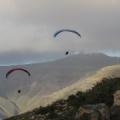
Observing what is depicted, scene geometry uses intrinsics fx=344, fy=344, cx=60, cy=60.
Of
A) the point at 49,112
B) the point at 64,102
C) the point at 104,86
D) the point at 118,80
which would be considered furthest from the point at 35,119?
the point at 118,80

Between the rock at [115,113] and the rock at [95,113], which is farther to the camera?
the rock at [115,113]

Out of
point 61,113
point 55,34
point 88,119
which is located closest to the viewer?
point 88,119

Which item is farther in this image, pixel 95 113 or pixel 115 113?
pixel 115 113

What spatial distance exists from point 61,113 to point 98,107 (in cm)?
818

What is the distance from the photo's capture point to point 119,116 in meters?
19.5

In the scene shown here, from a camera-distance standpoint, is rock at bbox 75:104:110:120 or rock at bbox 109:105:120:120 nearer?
rock at bbox 75:104:110:120

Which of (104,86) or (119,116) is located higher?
(104,86)

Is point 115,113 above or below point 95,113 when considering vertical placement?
below

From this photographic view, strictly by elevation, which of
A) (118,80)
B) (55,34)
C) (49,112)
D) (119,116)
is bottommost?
(119,116)

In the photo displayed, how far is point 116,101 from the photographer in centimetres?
2167

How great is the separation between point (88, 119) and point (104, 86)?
1287 cm

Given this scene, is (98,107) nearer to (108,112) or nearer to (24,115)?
(108,112)

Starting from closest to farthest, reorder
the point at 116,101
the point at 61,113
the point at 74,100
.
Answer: the point at 116,101, the point at 61,113, the point at 74,100

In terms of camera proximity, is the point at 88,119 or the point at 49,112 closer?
the point at 88,119
